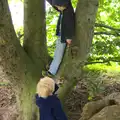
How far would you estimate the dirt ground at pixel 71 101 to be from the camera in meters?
6.30

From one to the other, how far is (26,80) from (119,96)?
5.04 ft

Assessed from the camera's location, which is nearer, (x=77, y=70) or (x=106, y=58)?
(x=77, y=70)

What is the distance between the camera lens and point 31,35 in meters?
4.99

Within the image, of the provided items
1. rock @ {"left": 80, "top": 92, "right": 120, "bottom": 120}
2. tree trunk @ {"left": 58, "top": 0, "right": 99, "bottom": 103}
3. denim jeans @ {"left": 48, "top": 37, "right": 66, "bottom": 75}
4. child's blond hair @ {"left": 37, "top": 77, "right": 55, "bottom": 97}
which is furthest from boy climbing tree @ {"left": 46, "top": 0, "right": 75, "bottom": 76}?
child's blond hair @ {"left": 37, "top": 77, "right": 55, "bottom": 97}

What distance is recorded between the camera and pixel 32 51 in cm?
504

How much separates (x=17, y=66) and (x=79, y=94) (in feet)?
8.08

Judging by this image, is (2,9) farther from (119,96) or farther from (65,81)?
(119,96)

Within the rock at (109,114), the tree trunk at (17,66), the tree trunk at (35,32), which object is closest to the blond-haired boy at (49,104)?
the rock at (109,114)

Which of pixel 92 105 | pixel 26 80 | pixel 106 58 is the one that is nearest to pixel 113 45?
pixel 106 58

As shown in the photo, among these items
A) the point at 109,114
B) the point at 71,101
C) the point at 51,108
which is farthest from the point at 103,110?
the point at 71,101

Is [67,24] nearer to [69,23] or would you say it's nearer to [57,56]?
[69,23]

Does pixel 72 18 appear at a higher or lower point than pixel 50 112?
higher

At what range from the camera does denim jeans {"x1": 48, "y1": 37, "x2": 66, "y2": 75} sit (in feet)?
14.9

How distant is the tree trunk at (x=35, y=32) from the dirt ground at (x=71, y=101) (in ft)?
5.12
